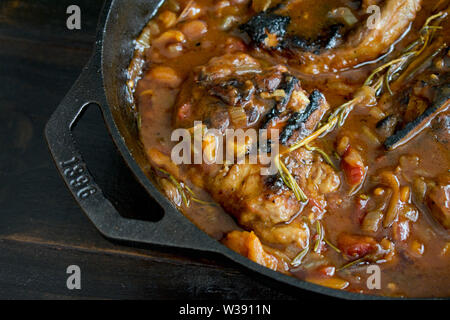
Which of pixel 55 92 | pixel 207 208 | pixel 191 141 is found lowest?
pixel 207 208

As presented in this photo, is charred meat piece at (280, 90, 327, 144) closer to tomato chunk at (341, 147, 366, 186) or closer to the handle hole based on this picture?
tomato chunk at (341, 147, 366, 186)

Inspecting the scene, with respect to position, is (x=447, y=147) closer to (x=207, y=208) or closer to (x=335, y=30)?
(x=335, y=30)

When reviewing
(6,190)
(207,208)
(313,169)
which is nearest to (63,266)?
(6,190)

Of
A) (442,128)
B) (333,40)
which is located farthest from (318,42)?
(442,128)

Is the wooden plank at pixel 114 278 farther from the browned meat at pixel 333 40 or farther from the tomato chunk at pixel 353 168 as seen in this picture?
the browned meat at pixel 333 40

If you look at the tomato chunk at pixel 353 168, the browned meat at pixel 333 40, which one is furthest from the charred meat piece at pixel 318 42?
the tomato chunk at pixel 353 168

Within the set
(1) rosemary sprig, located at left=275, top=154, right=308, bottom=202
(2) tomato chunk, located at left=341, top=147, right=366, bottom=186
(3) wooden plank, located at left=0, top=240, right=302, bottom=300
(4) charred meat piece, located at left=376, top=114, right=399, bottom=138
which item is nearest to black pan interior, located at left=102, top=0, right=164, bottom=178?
(3) wooden plank, located at left=0, top=240, right=302, bottom=300
